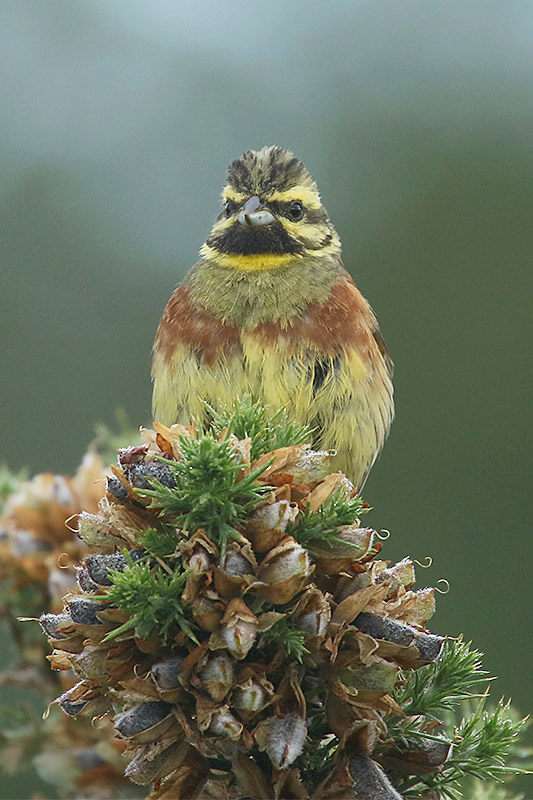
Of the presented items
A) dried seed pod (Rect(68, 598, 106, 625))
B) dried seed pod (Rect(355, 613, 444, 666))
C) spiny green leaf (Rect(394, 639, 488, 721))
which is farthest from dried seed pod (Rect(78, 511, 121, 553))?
spiny green leaf (Rect(394, 639, 488, 721))

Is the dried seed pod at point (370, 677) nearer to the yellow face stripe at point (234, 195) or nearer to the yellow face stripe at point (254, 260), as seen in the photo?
the yellow face stripe at point (254, 260)

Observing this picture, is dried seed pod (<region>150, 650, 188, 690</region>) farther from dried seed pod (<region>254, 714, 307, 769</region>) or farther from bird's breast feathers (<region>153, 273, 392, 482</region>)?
bird's breast feathers (<region>153, 273, 392, 482</region>)

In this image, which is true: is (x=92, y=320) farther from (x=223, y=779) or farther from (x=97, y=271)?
(x=223, y=779)

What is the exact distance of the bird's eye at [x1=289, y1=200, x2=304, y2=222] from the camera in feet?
13.7

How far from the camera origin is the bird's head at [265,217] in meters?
4.03

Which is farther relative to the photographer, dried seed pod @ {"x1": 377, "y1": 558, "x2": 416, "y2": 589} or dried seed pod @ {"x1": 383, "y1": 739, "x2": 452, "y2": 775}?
dried seed pod @ {"x1": 377, "y1": 558, "x2": 416, "y2": 589}

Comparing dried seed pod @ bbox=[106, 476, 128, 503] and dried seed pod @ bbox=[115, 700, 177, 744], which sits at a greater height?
dried seed pod @ bbox=[106, 476, 128, 503]

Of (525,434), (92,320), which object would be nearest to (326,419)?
(525,434)

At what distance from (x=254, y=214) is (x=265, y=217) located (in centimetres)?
5

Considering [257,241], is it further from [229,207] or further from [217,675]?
[217,675]

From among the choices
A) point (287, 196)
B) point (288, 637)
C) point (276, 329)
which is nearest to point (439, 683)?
point (288, 637)

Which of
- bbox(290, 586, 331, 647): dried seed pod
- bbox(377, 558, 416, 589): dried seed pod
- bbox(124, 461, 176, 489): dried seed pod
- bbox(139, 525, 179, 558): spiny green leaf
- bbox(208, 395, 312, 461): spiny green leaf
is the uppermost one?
bbox(208, 395, 312, 461): spiny green leaf

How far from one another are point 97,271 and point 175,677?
8028mm

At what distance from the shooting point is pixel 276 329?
365 centimetres
